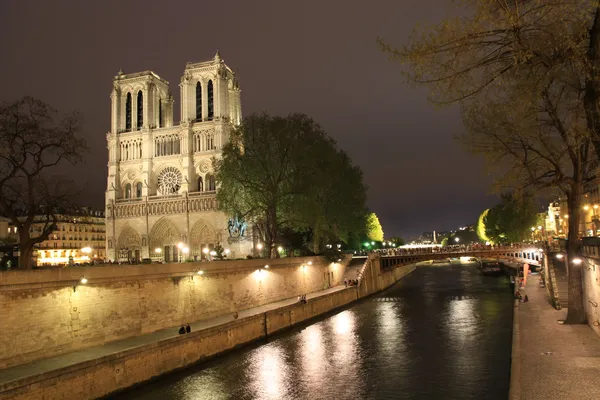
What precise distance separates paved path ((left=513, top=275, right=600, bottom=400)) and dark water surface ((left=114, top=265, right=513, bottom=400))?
1386 millimetres

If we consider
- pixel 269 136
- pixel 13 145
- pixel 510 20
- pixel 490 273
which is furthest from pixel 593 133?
pixel 490 273

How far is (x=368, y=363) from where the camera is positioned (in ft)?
67.0

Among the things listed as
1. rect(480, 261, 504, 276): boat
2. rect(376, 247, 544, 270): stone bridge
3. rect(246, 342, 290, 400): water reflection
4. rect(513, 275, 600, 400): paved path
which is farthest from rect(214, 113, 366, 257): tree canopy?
rect(480, 261, 504, 276): boat

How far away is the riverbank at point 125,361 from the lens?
13484 millimetres

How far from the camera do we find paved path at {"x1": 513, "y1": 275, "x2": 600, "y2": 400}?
39.4 feet

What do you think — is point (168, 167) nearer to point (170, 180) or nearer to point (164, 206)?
point (170, 180)

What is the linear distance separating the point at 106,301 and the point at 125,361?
481 cm

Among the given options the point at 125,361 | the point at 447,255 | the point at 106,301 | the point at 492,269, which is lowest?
the point at 125,361

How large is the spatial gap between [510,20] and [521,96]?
210 cm

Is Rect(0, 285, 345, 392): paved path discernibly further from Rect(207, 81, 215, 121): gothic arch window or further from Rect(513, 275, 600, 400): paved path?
Rect(207, 81, 215, 121): gothic arch window

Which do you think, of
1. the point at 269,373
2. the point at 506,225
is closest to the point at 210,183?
the point at 506,225

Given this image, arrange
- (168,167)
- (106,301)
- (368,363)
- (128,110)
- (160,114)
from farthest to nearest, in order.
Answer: (160,114) → (128,110) → (168,167) → (106,301) → (368,363)

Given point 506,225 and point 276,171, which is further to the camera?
point 506,225

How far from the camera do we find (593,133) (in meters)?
10.3
